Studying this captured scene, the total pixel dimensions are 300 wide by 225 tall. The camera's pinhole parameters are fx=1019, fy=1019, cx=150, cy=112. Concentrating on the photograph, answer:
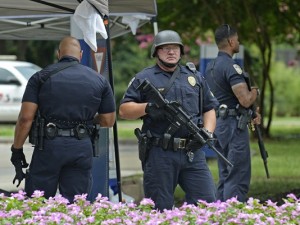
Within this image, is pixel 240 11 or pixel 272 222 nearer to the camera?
pixel 272 222

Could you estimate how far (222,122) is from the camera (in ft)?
31.4

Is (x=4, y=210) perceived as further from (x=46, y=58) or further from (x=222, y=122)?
(x=46, y=58)

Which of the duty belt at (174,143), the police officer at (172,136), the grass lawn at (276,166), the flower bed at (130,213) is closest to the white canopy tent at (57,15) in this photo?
the police officer at (172,136)

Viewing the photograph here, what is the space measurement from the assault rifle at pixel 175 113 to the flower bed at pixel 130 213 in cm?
146

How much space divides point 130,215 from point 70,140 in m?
2.05

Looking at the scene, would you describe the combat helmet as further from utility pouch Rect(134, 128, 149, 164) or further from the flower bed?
the flower bed

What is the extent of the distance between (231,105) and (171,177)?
2122 millimetres

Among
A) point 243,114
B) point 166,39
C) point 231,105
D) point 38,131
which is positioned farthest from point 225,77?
point 38,131

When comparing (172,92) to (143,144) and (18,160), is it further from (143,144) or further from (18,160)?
(18,160)

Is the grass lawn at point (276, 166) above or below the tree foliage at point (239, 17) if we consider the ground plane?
below

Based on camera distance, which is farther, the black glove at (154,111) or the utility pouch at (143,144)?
the utility pouch at (143,144)

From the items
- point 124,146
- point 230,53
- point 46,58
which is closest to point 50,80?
point 230,53

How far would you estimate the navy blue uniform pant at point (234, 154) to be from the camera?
31.3 feet

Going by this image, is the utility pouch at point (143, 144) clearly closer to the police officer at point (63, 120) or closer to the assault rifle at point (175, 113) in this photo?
the assault rifle at point (175, 113)
